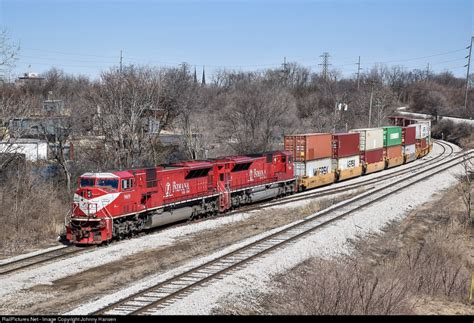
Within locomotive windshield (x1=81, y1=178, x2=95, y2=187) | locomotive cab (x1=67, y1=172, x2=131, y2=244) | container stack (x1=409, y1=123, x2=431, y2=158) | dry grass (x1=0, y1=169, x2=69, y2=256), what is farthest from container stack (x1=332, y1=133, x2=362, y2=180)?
locomotive windshield (x1=81, y1=178, x2=95, y2=187)

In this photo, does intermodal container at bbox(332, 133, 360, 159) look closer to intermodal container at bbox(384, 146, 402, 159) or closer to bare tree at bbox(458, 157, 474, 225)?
intermodal container at bbox(384, 146, 402, 159)

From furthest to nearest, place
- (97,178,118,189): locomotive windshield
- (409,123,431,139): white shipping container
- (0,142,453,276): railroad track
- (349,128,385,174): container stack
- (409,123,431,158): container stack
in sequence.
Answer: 1. (409,123,431,158): container stack
2. (409,123,431,139): white shipping container
3. (349,128,385,174): container stack
4. (97,178,118,189): locomotive windshield
5. (0,142,453,276): railroad track

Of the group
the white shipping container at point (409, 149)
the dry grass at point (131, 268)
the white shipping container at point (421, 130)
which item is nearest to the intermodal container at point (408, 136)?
the white shipping container at point (409, 149)

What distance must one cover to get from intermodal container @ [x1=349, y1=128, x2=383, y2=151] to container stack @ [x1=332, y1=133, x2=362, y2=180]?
1.05 meters

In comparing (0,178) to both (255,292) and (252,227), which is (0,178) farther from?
(255,292)

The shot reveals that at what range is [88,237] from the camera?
22531mm

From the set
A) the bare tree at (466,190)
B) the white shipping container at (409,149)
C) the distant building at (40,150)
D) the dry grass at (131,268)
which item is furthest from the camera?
the white shipping container at (409,149)

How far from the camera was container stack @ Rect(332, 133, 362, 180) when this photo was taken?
147 feet

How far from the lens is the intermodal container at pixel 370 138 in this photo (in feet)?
160

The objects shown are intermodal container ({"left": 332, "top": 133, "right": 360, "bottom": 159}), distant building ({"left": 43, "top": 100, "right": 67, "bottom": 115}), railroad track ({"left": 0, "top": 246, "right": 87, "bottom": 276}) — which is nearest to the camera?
railroad track ({"left": 0, "top": 246, "right": 87, "bottom": 276})

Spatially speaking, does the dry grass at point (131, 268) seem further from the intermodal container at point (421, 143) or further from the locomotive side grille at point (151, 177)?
the intermodal container at point (421, 143)

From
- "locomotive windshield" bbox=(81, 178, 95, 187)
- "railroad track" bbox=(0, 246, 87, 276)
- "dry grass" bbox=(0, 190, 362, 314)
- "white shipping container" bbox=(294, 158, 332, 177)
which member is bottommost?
"railroad track" bbox=(0, 246, 87, 276)

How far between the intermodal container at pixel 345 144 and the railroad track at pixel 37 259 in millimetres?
27087

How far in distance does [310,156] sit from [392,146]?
1796cm
